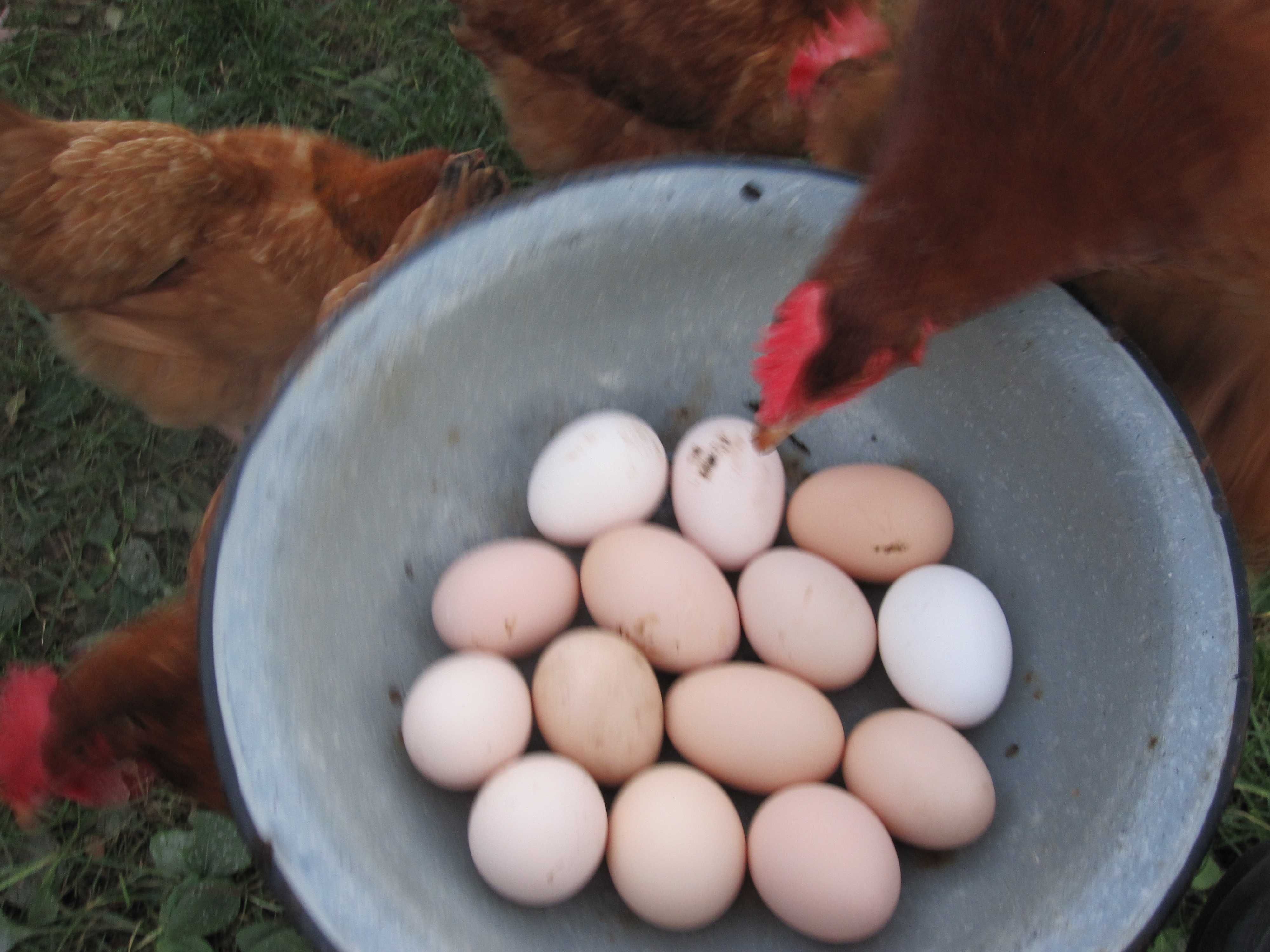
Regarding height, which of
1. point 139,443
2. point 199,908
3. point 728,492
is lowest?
point 199,908

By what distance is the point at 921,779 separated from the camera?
30.5 inches

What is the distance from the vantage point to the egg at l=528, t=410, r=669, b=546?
0.88m

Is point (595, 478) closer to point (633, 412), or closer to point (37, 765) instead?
point (633, 412)

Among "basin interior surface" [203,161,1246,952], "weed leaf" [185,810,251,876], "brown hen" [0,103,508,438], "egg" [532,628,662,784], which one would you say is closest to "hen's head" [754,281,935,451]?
"basin interior surface" [203,161,1246,952]

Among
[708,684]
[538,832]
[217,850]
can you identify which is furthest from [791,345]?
[217,850]

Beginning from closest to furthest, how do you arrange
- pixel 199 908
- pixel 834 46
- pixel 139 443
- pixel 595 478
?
pixel 595 478 < pixel 834 46 < pixel 199 908 < pixel 139 443

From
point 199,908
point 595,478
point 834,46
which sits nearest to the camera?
point 595,478

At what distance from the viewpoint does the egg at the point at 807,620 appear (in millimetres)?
847

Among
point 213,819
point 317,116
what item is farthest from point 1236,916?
point 317,116

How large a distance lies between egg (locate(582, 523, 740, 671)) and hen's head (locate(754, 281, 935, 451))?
7.1 inches

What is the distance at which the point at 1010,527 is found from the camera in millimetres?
868

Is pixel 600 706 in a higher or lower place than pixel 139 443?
higher

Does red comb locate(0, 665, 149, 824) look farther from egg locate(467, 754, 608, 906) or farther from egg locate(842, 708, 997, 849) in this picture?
egg locate(842, 708, 997, 849)

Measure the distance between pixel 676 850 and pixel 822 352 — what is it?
15.4 inches
